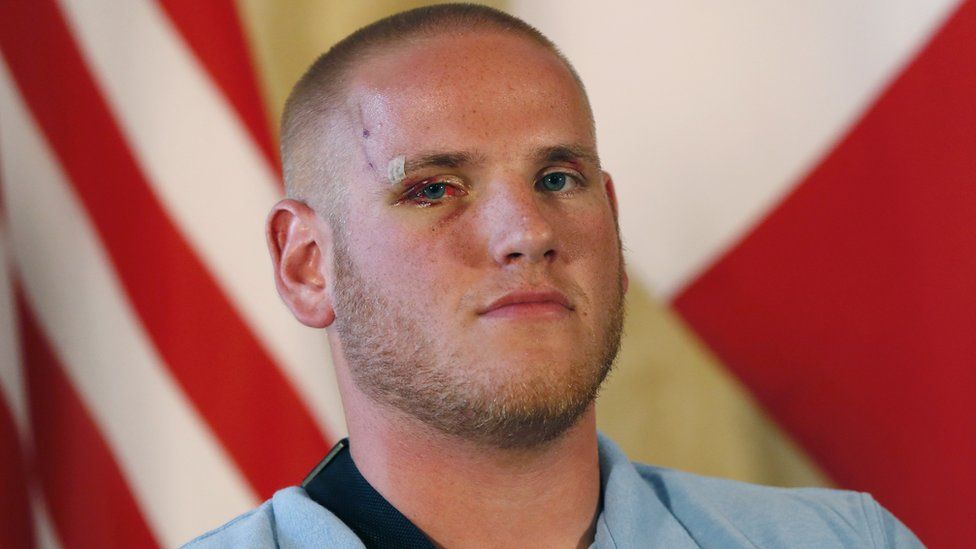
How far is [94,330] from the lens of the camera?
5.16 feet

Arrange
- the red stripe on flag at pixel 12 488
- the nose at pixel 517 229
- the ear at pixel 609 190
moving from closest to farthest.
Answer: the nose at pixel 517 229 → the ear at pixel 609 190 → the red stripe on flag at pixel 12 488

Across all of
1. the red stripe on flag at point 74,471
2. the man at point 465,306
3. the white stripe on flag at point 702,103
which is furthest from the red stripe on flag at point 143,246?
the white stripe on flag at point 702,103

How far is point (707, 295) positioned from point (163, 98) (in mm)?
819

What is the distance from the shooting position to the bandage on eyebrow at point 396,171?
115 cm

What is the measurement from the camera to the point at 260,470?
1621 millimetres

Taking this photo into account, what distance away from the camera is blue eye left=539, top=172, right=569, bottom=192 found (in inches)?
47.0

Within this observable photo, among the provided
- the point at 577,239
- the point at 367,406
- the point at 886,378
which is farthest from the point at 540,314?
the point at 886,378

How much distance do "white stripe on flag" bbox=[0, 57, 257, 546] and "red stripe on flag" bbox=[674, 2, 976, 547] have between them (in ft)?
2.47

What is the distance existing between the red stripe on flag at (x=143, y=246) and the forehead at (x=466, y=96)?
1.62ft

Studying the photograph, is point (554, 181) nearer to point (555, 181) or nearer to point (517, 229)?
point (555, 181)

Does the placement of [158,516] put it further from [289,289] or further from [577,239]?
[577,239]

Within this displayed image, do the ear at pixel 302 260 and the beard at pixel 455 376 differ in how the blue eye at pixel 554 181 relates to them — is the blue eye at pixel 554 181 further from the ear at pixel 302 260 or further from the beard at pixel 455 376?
the ear at pixel 302 260

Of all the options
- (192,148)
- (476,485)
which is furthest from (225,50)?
(476,485)

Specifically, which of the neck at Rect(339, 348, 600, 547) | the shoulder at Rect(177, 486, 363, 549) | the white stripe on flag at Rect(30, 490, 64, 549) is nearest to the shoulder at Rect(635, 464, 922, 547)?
the neck at Rect(339, 348, 600, 547)
